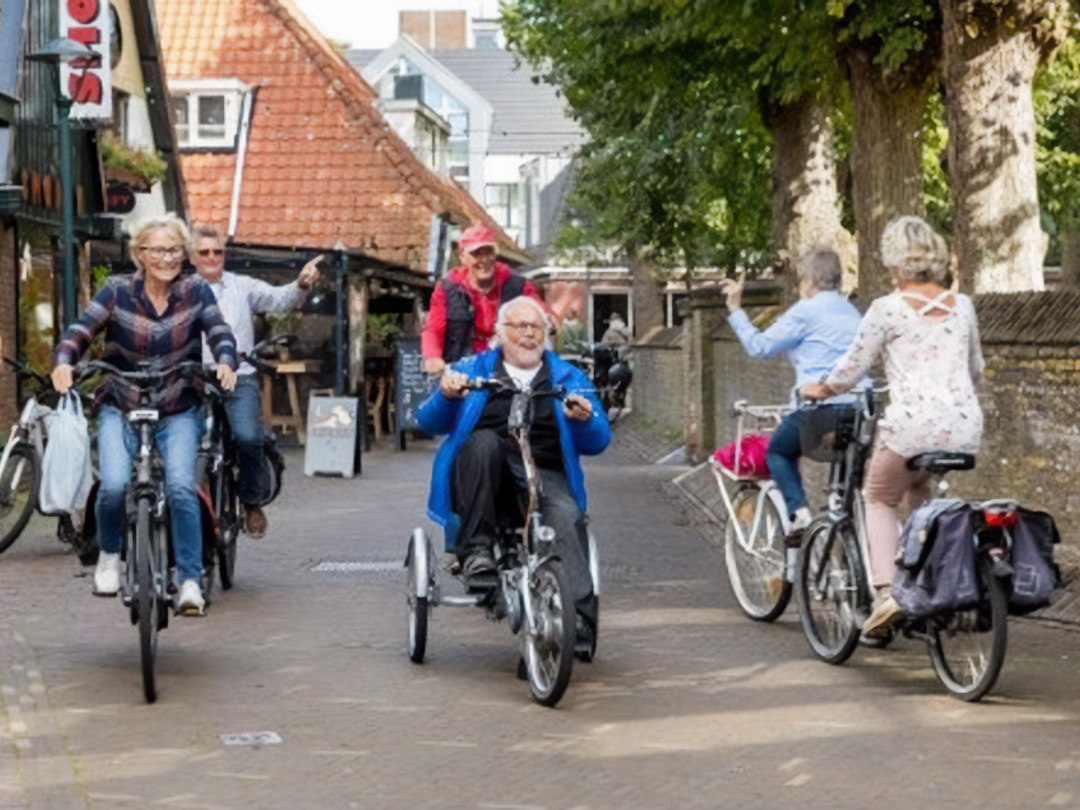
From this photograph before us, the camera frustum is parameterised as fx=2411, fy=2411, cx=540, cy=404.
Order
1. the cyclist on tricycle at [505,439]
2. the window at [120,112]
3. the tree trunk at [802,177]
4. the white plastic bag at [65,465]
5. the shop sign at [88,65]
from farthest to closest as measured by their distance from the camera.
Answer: the window at [120,112], the tree trunk at [802,177], the shop sign at [88,65], the white plastic bag at [65,465], the cyclist on tricycle at [505,439]

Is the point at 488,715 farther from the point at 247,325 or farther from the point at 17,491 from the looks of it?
the point at 17,491

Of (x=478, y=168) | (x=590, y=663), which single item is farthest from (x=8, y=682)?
(x=478, y=168)

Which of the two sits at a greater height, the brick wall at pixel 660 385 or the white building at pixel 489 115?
the white building at pixel 489 115

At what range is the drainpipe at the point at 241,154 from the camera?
38875 millimetres

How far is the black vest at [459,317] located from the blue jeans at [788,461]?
5.18 feet

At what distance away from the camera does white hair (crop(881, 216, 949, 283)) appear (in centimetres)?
893

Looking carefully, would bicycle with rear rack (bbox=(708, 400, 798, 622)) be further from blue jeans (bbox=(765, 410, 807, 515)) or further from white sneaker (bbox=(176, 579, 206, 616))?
white sneaker (bbox=(176, 579, 206, 616))

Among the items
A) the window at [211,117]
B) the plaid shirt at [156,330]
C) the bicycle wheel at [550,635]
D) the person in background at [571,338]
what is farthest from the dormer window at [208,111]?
the bicycle wheel at [550,635]

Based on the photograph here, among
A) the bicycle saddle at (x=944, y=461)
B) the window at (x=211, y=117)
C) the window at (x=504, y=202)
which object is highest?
the window at (x=504, y=202)

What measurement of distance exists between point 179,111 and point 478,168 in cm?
3921

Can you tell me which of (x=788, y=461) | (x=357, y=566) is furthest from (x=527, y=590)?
(x=357, y=566)

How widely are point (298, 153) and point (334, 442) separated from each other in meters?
17.2

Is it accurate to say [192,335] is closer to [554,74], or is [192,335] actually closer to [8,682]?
[8,682]

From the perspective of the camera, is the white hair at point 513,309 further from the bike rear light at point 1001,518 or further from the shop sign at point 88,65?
the shop sign at point 88,65
